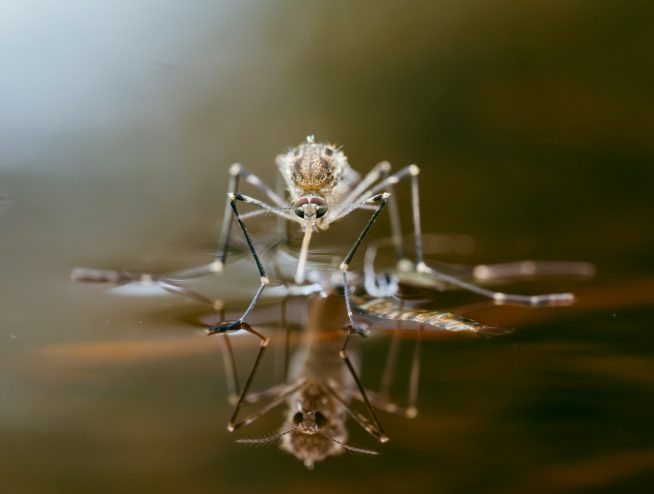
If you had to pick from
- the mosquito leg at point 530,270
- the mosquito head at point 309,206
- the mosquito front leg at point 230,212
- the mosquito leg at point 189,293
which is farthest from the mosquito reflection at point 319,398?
the mosquito leg at point 530,270

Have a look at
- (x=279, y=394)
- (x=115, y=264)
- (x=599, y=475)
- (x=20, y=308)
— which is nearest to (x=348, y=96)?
(x=115, y=264)

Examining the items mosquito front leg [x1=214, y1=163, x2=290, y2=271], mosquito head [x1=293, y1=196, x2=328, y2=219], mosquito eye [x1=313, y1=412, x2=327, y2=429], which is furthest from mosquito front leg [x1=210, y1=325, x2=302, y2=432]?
mosquito front leg [x1=214, y1=163, x2=290, y2=271]

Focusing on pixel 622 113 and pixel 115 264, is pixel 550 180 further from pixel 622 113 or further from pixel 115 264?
pixel 115 264

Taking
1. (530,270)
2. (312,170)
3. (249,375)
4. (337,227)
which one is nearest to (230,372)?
(249,375)

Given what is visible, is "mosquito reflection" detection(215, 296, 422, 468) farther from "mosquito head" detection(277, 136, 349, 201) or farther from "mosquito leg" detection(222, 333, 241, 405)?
"mosquito head" detection(277, 136, 349, 201)

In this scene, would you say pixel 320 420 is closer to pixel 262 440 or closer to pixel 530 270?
pixel 262 440
